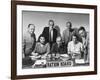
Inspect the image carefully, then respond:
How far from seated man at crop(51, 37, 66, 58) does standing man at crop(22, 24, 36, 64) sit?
0.14 m

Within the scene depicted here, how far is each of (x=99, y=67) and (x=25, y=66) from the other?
570mm

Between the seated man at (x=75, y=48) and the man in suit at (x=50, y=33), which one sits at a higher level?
the man in suit at (x=50, y=33)

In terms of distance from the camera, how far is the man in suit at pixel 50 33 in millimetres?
1253

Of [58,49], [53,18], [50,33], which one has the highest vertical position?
[53,18]

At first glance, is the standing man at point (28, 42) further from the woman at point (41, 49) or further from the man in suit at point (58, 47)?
the man in suit at point (58, 47)

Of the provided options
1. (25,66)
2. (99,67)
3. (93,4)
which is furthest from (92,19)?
(25,66)

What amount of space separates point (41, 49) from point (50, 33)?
127 mm

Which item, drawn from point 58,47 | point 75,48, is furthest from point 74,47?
point 58,47

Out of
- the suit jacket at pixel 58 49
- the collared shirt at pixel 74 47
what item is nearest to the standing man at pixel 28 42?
the suit jacket at pixel 58 49

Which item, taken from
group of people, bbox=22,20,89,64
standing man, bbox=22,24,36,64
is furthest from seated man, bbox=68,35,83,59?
standing man, bbox=22,24,36,64

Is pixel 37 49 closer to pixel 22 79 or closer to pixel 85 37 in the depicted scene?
pixel 22 79

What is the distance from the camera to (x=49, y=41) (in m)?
1.26

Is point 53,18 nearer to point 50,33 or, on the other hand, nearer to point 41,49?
point 50,33

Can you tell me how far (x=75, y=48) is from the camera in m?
1.32
